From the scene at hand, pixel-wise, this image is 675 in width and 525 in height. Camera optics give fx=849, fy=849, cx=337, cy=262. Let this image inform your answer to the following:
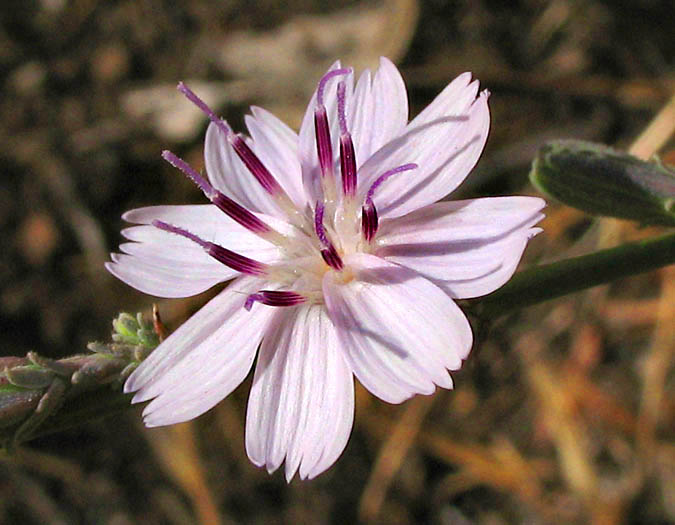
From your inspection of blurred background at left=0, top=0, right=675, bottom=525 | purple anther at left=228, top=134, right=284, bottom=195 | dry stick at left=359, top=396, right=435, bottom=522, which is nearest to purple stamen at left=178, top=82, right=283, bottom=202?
purple anther at left=228, top=134, right=284, bottom=195

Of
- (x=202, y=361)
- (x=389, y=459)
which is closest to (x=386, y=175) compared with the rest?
(x=202, y=361)

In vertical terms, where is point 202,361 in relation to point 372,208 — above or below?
below

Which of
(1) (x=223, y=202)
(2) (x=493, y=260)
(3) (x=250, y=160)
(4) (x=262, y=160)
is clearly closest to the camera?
(2) (x=493, y=260)

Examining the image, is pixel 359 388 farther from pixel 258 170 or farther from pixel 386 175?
pixel 386 175

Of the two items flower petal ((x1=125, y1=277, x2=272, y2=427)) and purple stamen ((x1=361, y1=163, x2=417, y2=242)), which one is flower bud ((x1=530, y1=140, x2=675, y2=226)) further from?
flower petal ((x1=125, y1=277, x2=272, y2=427))

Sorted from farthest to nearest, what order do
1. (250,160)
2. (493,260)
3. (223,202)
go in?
(250,160), (223,202), (493,260)

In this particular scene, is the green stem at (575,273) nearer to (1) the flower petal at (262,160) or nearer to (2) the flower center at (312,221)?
→ (2) the flower center at (312,221)

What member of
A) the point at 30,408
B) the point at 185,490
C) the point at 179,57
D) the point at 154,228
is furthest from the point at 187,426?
the point at 30,408

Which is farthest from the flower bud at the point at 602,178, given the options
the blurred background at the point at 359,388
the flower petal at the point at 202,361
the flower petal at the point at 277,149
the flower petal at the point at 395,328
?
the blurred background at the point at 359,388
